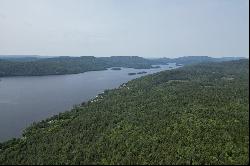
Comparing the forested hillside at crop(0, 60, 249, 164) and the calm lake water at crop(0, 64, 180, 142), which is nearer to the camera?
the forested hillside at crop(0, 60, 249, 164)

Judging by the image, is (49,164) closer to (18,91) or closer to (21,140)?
(21,140)

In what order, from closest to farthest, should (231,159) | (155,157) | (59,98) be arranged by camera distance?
(231,159)
(155,157)
(59,98)

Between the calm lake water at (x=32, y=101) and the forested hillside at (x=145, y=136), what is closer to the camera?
the forested hillside at (x=145, y=136)

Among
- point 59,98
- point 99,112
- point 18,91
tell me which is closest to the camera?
point 99,112

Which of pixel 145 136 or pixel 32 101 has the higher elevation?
pixel 145 136

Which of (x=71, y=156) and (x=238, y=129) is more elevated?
(x=238, y=129)

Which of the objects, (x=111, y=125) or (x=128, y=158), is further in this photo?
(x=111, y=125)

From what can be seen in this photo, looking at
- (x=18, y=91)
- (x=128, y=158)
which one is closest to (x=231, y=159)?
(x=128, y=158)

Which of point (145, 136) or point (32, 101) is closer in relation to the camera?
point (145, 136)
